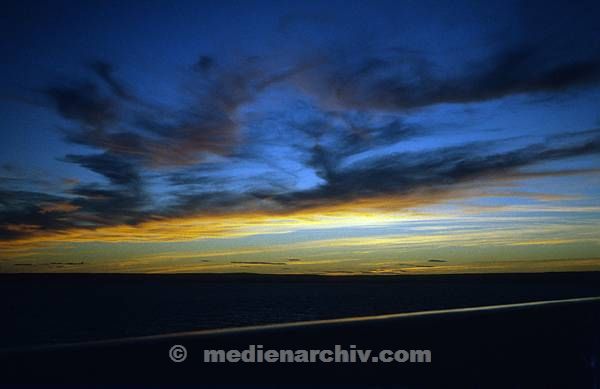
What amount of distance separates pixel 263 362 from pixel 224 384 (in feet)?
0.39

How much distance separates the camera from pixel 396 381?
1352 millimetres

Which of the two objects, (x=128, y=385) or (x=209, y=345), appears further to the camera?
(x=209, y=345)

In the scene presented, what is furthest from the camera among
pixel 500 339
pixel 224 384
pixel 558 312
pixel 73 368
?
pixel 558 312

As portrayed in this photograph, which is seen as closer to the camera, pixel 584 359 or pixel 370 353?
pixel 370 353

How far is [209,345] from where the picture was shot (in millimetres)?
1209

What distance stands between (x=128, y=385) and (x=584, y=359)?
1606 millimetres

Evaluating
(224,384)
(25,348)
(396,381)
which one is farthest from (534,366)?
(25,348)

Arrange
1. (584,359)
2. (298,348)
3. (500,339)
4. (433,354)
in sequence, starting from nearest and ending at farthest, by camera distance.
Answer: (298,348) → (433,354) → (500,339) → (584,359)

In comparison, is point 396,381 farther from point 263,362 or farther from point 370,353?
point 263,362

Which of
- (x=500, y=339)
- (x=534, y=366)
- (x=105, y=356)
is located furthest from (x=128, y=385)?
(x=534, y=366)

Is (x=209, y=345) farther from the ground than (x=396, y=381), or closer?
farther from the ground

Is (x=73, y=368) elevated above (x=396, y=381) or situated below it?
above

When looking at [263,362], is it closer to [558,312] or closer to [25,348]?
[25,348]

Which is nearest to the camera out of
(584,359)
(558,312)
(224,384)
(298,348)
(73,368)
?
(73,368)
